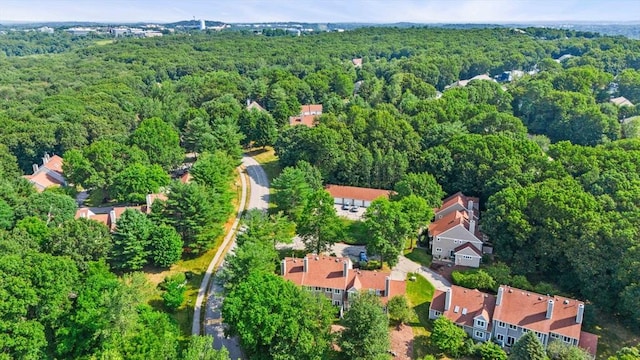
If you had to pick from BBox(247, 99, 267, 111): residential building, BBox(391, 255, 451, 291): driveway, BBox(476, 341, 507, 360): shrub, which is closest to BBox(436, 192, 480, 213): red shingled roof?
BBox(391, 255, 451, 291): driveway

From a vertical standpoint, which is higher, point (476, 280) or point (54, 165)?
point (54, 165)

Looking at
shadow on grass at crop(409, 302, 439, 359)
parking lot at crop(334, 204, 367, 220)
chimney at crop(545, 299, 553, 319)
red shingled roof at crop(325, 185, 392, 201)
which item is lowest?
shadow on grass at crop(409, 302, 439, 359)

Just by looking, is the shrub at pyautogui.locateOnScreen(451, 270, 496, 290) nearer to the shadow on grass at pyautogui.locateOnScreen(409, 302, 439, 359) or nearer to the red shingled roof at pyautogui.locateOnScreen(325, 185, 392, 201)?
the shadow on grass at pyautogui.locateOnScreen(409, 302, 439, 359)

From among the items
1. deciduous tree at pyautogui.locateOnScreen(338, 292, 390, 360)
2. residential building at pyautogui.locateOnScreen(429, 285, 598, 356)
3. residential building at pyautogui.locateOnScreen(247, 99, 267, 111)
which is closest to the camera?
deciduous tree at pyautogui.locateOnScreen(338, 292, 390, 360)

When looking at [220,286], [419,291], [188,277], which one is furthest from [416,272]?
[188,277]

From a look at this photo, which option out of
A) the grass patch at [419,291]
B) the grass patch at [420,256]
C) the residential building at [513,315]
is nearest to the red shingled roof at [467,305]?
the residential building at [513,315]

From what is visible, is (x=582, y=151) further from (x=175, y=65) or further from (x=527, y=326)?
(x=175, y=65)

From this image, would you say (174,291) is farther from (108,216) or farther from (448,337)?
(448,337)
